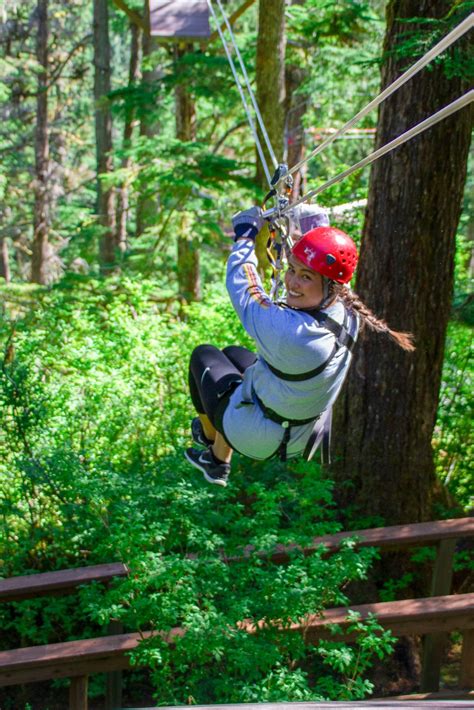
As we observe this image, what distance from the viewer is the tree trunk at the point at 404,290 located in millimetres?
5504

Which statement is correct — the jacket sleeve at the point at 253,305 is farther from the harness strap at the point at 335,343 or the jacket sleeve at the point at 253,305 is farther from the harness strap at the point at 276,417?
the harness strap at the point at 276,417

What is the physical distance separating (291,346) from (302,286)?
0.86 ft

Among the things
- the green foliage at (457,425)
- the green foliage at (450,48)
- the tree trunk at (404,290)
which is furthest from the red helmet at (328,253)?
the green foliage at (457,425)

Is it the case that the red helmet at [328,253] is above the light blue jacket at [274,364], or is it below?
above

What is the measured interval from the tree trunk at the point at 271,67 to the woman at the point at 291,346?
21.9 ft

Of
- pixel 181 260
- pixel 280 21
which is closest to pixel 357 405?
pixel 280 21

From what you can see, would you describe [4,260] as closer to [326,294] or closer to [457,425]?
[457,425]

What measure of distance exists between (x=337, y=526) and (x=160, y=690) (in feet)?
4.33

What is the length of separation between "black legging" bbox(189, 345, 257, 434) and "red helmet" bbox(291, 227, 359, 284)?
0.82 meters

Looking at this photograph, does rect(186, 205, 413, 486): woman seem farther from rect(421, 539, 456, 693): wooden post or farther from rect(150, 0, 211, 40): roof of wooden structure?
rect(150, 0, 211, 40): roof of wooden structure

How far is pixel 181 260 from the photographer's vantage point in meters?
13.2

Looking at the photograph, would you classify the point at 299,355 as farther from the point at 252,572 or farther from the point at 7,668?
the point at 7,668

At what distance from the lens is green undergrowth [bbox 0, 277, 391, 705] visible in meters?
3.98

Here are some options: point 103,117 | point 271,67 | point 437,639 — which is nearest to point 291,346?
point 437,639
